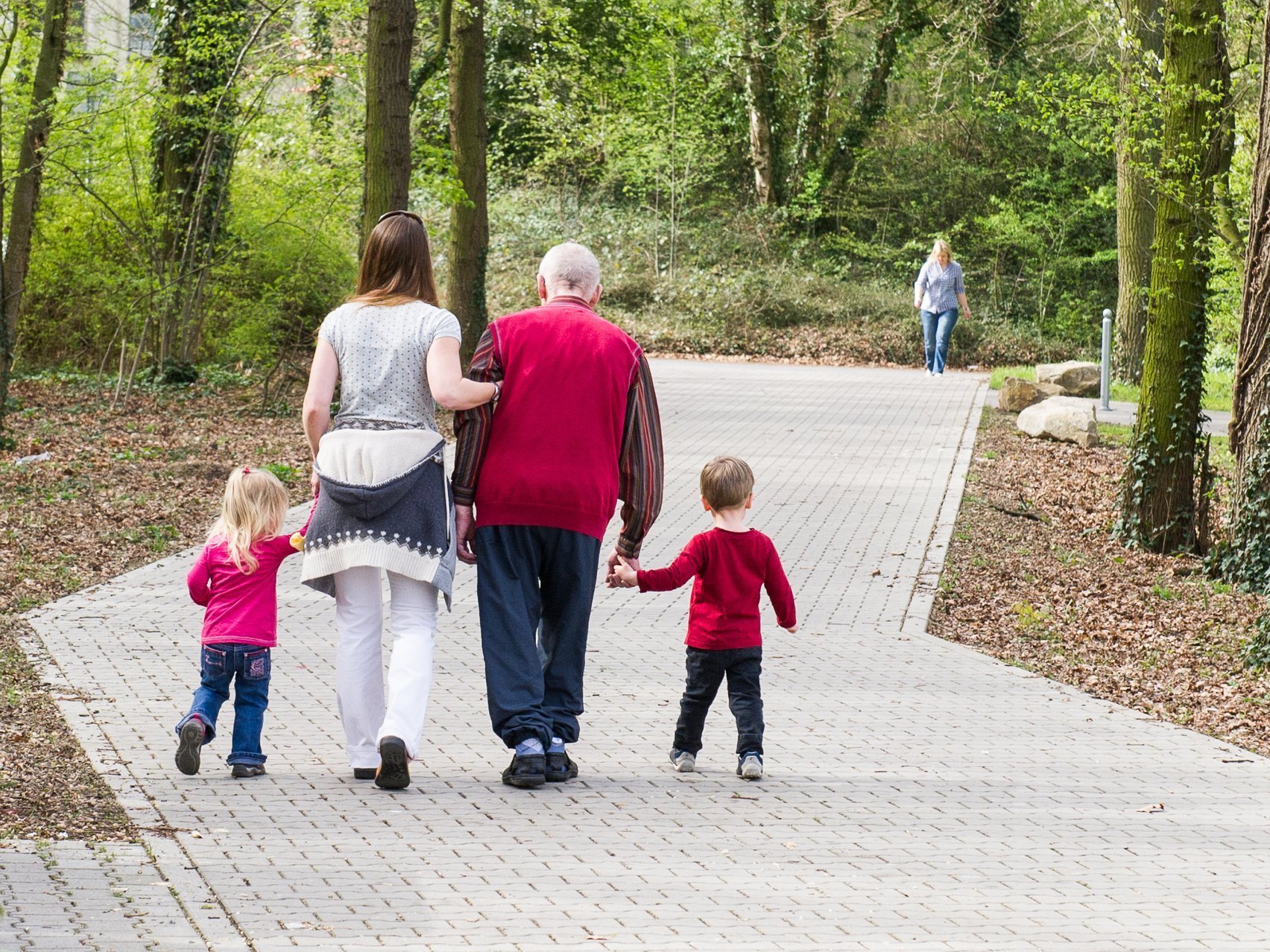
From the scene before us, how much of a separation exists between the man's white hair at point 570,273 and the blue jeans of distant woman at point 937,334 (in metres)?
18.7

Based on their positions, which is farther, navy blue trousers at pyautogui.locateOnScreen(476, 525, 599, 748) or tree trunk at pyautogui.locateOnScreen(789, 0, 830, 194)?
tree trunk at pyautogui.locateOnScreen(789, 0, 830, 194)

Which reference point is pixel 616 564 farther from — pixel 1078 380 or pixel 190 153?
pixel 1078 380

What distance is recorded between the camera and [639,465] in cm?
556

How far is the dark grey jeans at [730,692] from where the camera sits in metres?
5.69

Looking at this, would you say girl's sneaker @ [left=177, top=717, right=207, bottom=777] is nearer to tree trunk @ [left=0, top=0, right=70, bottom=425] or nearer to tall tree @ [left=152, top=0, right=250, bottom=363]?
tree trunk @ [left=0, top=0, right=70, bottom=425]

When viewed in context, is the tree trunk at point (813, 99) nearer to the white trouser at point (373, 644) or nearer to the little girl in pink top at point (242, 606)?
the little girl in pink top at point (242, 606)

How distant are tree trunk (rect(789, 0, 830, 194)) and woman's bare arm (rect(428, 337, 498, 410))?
29.7m

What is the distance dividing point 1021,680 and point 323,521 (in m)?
4.10

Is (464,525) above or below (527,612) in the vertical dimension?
above

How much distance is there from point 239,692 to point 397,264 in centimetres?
167

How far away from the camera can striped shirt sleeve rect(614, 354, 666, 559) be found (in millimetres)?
5535

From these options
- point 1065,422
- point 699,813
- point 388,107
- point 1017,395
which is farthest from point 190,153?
point 699,813

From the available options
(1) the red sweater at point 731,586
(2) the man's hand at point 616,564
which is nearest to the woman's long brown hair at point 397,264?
(2) the man's hand at point 616,564

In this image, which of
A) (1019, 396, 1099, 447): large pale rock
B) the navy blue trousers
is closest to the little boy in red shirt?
Answer: the navy blue trousers
